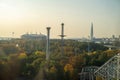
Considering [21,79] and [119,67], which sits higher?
[119,67]

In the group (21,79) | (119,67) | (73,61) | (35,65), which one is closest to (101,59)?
(73,61)

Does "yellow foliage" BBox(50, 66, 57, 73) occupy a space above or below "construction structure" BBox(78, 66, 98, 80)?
above

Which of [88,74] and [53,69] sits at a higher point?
[53,69]

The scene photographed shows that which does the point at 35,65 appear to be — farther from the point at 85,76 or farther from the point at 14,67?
the point at 85,76

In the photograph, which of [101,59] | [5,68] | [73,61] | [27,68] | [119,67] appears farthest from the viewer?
[101,59]

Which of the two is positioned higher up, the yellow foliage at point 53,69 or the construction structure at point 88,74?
the yellow foliage at point 53,69

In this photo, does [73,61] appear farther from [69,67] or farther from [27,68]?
[27,68]

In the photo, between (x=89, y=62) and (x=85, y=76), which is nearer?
(x=85, y=76)

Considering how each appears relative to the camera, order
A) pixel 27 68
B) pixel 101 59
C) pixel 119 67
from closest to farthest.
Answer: pixel 119 67 → pixel 27 68 → pixel 101 59

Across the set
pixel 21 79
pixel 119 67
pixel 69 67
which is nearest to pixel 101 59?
pixel 69 67
